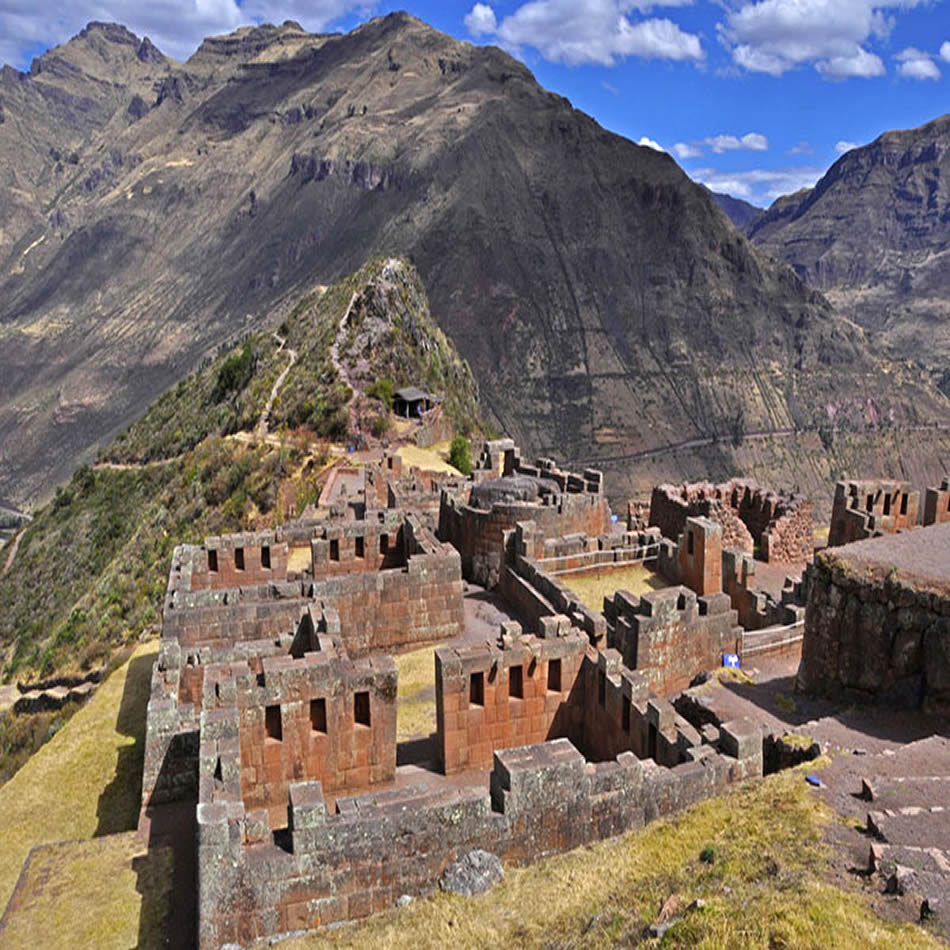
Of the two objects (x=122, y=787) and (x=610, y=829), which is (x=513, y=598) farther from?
(x=610, y=829)

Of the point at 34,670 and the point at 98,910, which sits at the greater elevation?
the point at 98,910

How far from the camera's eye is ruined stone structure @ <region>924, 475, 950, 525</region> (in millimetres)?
34594

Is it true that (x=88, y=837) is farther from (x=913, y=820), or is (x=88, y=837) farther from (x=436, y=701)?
(x=913, y=820)

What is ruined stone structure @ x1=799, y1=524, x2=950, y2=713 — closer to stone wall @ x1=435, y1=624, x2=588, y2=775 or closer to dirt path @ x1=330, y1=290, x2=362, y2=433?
stone wall @ x1=435, y1=624, x2=588, y2=775

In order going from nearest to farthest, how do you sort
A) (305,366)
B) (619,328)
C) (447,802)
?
(447,802) → (305,366) → (619,328)

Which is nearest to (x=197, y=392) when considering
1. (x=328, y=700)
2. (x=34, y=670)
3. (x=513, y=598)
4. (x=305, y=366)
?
(x=305, y=366)

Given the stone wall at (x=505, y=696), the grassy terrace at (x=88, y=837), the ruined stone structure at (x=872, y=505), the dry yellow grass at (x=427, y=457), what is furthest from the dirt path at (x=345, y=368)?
the stone wall at (x=505, y=696)

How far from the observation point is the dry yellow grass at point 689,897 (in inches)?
342

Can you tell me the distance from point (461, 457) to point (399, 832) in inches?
2040

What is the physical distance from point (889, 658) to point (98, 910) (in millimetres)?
14420

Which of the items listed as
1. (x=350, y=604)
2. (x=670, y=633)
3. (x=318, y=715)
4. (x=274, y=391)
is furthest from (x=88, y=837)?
(x=274, y=391)

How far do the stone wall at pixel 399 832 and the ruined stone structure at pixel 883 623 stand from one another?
5417 millimetres

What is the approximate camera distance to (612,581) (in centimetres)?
2758

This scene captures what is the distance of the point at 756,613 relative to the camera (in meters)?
23.2
